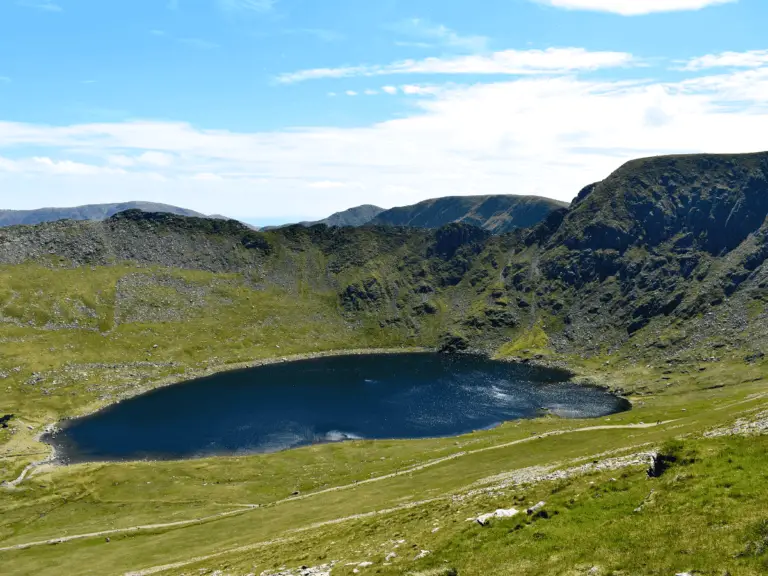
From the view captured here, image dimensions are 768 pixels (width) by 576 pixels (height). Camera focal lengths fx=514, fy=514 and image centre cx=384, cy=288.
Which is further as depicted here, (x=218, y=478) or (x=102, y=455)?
(x=102, y=455)

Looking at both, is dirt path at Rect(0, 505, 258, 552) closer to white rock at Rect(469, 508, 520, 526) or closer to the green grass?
the green grass

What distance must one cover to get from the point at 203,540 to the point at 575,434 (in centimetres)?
7649

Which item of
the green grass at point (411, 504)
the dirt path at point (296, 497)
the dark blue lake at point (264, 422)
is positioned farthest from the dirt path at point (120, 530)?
the dark blue lake at point (264, 422)

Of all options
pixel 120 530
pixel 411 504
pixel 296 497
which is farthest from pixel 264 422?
pixel 411 504

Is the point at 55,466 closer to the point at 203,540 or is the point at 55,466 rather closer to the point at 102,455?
the point at 102,455

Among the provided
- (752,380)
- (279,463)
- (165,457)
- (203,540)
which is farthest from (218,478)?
(752,380)

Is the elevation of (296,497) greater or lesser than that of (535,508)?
lesser

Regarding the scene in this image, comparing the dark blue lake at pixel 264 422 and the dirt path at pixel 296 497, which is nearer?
the dirt path at pixel 296 497

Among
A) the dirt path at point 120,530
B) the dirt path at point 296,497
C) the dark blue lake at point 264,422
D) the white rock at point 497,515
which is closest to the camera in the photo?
the white rock at point 497,515

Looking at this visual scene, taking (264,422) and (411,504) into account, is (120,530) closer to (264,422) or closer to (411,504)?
(411,504)

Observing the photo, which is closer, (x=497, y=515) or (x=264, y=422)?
(x=497, y=515)

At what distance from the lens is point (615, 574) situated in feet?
82.0

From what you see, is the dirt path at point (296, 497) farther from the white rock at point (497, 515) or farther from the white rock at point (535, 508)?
the white rock at point (535, 508)

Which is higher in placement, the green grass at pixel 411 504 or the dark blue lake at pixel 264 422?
the green grass at pixel 411 504
